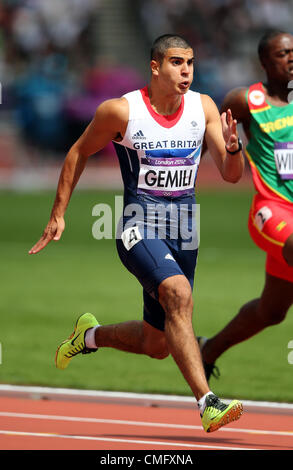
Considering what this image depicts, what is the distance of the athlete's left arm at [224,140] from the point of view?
7203mm

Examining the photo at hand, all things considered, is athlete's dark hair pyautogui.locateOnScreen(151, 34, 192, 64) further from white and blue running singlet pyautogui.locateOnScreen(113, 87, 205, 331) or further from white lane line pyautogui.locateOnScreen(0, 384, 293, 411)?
white lane line pyautogui.locateOnScreen(0, 384, 293, 411)

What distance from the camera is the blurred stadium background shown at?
1026 centimetres

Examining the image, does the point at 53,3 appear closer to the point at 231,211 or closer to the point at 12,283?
the point at 231,211

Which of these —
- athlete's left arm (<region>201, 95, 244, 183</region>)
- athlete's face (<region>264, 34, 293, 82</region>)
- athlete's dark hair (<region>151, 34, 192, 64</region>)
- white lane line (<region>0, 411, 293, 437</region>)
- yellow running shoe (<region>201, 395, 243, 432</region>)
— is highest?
athlete's dark hair (<region>151, 34, 192, 64</region>)

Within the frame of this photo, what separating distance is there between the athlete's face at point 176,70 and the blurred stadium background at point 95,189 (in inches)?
106

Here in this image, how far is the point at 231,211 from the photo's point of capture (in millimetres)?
24359

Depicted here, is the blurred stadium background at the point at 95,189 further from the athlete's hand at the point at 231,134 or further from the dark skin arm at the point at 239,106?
the athlete's hand at the point at 231,134

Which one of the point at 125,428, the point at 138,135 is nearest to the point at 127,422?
the point at 125,428

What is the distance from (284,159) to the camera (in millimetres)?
8344

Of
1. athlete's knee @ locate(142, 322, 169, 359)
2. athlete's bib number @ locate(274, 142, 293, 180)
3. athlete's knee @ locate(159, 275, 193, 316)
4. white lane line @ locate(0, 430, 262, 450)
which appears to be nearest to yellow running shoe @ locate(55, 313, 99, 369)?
athlete's knee @ locate(142, 322, 169, 359)

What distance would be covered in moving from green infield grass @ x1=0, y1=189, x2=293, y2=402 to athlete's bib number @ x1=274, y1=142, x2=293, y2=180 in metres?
1.76
